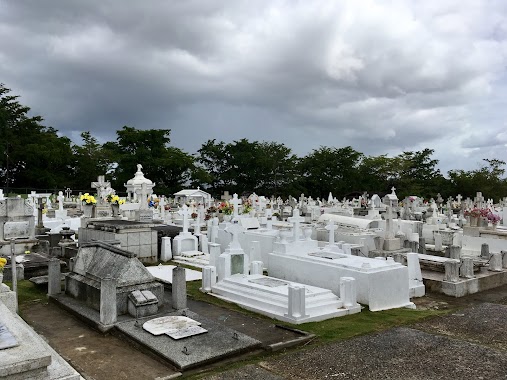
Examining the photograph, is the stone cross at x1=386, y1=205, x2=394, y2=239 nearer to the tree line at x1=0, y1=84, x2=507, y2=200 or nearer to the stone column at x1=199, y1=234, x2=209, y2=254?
the stone column at x1=199, y1=234, x2=209, y2=254

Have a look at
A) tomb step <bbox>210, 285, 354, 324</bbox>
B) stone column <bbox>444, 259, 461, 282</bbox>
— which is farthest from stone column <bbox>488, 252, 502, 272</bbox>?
tomb step <bbox>210, 285, 354, 324</bbox>

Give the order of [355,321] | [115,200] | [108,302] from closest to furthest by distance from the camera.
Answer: [108,302], [355,321], [115,200]

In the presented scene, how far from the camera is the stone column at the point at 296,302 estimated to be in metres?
7.61

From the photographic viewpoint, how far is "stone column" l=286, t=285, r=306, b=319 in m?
7.61

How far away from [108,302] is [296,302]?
324 centimetres

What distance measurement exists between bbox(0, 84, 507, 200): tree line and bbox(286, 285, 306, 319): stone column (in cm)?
4193

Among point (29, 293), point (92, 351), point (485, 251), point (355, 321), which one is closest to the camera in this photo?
point (92, 351)

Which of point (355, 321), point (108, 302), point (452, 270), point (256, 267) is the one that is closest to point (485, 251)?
point (452, 270)

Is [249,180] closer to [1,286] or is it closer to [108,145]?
[108,145]

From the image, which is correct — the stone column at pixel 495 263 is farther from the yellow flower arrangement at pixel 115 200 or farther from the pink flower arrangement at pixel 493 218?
the yellow flower arrangement at pixel 115 200

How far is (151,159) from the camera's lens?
4909cm

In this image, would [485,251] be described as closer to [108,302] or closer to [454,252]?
[454,252]

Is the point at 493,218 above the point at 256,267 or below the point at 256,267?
above

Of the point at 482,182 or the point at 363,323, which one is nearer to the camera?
the point at 363,323
